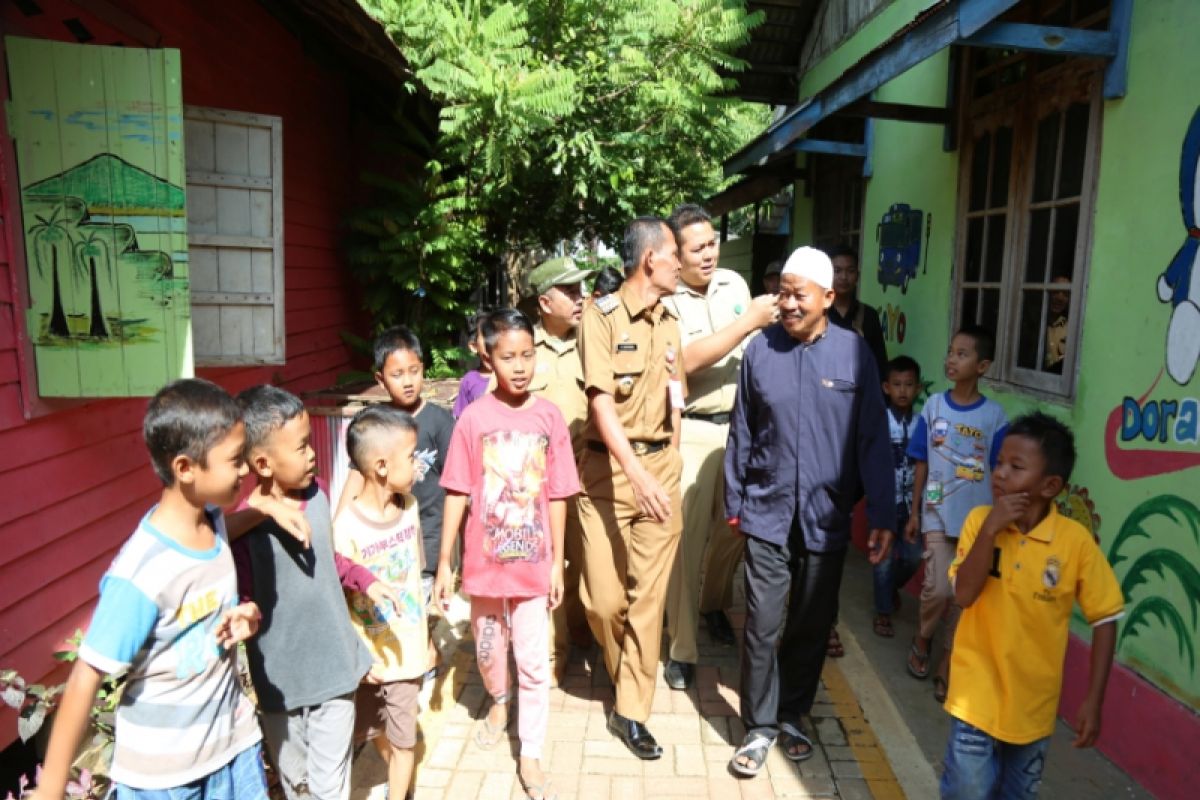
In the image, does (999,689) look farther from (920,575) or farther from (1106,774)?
(920,575)

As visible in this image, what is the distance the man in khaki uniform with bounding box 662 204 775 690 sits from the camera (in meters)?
3.66

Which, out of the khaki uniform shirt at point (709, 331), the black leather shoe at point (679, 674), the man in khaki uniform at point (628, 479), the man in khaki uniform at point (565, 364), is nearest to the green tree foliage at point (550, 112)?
the man in khaki uniform at point (565, 364)

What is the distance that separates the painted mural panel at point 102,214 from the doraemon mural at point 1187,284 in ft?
13.0

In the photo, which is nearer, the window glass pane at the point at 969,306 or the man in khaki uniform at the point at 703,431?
the man in khaki uniform at the point at 703,431

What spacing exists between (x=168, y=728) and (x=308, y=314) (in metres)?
4.67

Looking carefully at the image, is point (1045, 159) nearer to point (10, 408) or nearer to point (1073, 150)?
point (1073, 150)

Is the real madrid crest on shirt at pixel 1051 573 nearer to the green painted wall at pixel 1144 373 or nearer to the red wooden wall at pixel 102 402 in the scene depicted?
the green painted wall at pixel 1144 373

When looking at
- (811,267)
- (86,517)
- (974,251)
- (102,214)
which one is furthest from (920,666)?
(102,214)

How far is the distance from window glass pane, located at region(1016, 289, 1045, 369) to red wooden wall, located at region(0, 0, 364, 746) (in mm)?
4563

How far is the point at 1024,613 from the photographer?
235cm

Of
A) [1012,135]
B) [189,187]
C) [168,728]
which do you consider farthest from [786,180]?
[168,728]

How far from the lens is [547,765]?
3.17 m

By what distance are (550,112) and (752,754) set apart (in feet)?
16.1

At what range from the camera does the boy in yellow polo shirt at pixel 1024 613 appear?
2.29 m
